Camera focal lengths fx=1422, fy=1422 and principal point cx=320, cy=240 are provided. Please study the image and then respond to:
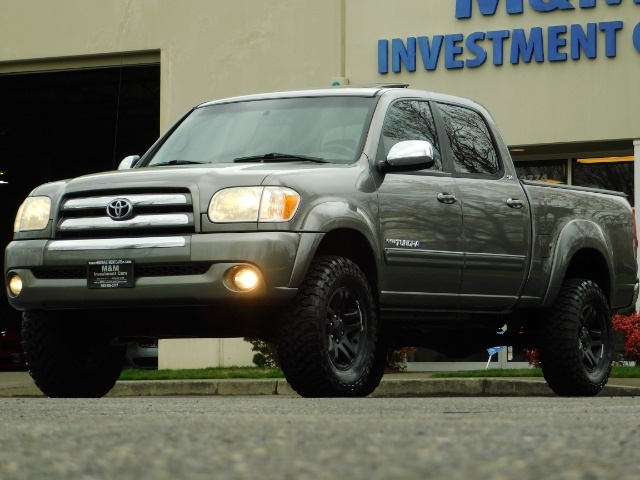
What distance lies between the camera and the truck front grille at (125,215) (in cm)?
827

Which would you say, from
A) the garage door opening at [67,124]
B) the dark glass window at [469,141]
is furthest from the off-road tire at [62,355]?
the garage door opening at [67,124]

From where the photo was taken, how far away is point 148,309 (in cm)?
850

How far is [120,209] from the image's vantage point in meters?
8.45

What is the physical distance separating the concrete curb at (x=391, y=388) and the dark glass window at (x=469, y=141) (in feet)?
10.3

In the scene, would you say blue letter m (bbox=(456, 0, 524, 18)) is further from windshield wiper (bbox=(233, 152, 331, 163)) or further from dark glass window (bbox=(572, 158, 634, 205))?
windshield wiper (bbox=(233, 152, 331, 163))

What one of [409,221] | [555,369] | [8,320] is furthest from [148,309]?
[8,320]

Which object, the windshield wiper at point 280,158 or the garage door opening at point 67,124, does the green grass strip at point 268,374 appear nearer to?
the windshield wiper at point 280,158

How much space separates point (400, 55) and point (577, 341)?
11.0 metres

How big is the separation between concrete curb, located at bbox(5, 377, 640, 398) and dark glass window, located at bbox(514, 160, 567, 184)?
6.82 m

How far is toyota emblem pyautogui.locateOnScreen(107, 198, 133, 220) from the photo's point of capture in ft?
27.6

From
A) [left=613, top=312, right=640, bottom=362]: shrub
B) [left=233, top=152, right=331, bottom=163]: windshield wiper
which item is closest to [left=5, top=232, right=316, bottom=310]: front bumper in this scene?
[left=233, top=152, right=331, bottom=163]: windshield wiper

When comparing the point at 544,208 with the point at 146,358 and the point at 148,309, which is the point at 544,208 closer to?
the point at 148,309

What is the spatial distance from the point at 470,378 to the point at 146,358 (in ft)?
29.3

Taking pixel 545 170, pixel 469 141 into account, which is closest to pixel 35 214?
pixel 469 141
